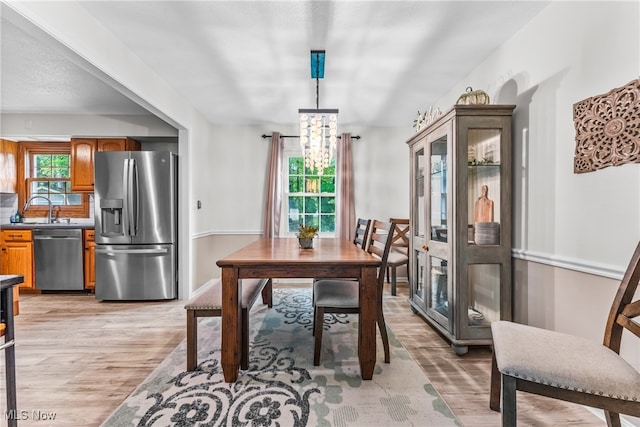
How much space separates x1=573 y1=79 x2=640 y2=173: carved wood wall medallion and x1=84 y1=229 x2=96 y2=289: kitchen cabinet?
499 centimetres

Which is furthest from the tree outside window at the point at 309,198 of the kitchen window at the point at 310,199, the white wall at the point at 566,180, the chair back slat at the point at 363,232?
the white wall at the point at 566,180

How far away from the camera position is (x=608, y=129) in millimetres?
1557

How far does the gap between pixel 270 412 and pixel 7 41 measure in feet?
10.9

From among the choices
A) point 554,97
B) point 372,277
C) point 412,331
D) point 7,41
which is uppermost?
point 7,41

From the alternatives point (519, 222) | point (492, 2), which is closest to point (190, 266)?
point (519, 222)

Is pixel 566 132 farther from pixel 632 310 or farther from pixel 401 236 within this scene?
pixel 401 236

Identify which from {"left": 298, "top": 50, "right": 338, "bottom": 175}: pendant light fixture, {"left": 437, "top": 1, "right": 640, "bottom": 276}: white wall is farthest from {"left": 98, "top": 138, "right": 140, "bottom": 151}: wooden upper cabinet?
{"left": 437, "top": 1, "right": 640, "bottom": 276}: white wall

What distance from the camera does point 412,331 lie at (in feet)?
8.89

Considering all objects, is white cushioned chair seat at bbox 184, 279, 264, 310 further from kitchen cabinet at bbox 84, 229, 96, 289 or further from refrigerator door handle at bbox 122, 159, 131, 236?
kitchen cabinet at bbox 84, 229, 96, 289

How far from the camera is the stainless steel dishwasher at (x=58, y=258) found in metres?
3.85

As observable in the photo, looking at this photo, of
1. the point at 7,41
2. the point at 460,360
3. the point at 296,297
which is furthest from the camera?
the point at 296,297

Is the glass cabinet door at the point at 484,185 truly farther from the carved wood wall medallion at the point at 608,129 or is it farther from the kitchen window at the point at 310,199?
the kitchen window at the point at 310,199

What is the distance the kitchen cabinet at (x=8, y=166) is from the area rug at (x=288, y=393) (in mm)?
4027

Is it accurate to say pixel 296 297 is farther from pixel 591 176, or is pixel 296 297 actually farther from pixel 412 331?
pixel 591 176
